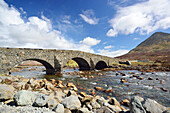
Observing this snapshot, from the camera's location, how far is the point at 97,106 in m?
4.77

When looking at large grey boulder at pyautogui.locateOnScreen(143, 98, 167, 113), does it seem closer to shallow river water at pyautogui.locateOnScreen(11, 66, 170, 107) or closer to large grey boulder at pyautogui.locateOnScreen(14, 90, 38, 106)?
shallow river water at pyautogui.locateOnScreen(11, 66, 170, 107)

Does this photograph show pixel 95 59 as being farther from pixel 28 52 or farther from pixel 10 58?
pixel 10 58

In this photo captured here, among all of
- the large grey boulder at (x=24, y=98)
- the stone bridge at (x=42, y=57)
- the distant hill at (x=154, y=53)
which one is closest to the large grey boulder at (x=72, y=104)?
the large grey boulder at (x=24, y=98)

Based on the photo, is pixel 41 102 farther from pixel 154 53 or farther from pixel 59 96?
pixel 154 53

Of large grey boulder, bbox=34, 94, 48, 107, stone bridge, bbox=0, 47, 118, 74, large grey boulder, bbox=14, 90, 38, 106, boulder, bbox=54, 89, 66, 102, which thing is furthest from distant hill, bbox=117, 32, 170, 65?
large grey boulder, bbox=14, 90, 38, 106

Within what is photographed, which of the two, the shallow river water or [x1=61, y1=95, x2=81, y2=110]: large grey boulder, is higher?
[x1=61, y1=95, x2=81, y2=110]: large grey boulder

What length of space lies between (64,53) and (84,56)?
6.24 metres

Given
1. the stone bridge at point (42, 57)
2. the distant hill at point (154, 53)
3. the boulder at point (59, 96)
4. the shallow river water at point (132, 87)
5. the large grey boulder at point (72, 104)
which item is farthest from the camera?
the distant hill at point (154, 53)

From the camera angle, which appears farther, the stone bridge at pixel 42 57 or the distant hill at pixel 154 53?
the distant hill at pixel 154 53

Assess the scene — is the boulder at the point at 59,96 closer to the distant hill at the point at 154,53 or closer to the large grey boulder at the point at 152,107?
the large grey boulder at the point at 152,107

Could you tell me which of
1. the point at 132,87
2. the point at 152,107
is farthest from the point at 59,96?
the point at 132,87

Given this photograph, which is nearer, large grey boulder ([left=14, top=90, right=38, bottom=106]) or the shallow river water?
large grey boulder ([left=14, top=90, right=38, bottom=106])

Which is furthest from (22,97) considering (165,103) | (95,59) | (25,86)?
(95,59)

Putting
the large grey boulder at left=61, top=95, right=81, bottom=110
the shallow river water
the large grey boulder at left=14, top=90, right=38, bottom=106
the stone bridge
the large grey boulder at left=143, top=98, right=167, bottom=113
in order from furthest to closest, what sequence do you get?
the stone bridge, the shallow river water, the large grey boulder at left=61, top=95, right=81, bottom=110, the large grey boulder at left=14, top=90, right=38, bottom=106, the large grey boulder at left=143, top=98, right=167, bottom=113
